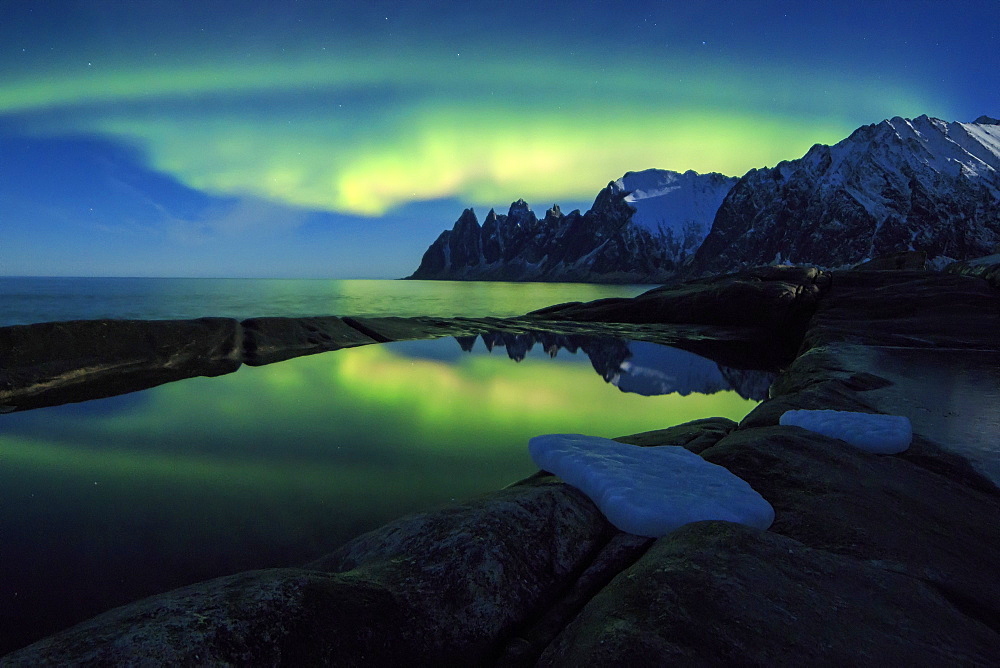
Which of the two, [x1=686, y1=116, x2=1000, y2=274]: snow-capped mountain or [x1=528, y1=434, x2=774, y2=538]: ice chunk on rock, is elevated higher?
[x1=686, y1=116, x2=1000, y2=274]: snow-capped mountain

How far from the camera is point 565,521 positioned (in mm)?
3389

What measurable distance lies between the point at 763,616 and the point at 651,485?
1612mm

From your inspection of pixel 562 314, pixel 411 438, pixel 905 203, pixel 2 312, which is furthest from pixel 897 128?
pixel 2 312

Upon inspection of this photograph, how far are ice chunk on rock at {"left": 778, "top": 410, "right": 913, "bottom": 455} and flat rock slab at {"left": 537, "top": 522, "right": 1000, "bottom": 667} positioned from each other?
2999 millimetres

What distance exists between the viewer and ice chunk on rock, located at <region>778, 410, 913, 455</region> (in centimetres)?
496

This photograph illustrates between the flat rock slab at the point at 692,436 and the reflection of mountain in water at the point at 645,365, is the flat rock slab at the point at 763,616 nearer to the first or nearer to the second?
the flat rock slab at the point at 692,436

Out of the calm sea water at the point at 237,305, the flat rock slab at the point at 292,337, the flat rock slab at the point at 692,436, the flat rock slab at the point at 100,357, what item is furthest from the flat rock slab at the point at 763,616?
the calm sea water at the point at 237,305

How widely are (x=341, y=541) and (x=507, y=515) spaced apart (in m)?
2.02

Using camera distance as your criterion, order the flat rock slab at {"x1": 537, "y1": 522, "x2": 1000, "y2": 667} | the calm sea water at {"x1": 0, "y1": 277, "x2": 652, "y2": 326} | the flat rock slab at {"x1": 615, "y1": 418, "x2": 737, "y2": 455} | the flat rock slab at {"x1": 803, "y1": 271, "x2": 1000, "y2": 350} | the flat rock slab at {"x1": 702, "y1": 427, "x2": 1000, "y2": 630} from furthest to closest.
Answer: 1. the calm sea water at {"x1": 0, "y1": 277, "x2": 652, "y2": 326}
2. the flat rock slab at {"x1": 803, "y1": 271, "x2": 1000, "y2": 350}
3. the flat rock slab at {"x1": 615, "y1": 418, "x2": 737, "y2": 455}
4. the flat rock slab at {"x1": 702, "y1": 427, "x2": 1000, "y2": 630}
5. the flat rock slab at {"x1": 537, "y1": 522, "x2": 1000, "y2": 667}

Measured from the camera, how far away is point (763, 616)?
6.70 ft

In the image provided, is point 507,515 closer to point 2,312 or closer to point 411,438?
point 411,438

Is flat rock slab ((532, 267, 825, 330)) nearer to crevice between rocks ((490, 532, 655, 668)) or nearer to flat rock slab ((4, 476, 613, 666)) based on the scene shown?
crevice between rocks ((490, 532, 655, 668))

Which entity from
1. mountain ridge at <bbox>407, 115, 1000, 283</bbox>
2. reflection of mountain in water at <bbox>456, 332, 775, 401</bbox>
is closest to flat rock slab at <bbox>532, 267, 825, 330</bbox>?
reflection of mountain in water at <bbox>456, 332, 775, 401</bbox>

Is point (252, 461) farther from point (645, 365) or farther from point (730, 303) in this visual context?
point (730, 303)
